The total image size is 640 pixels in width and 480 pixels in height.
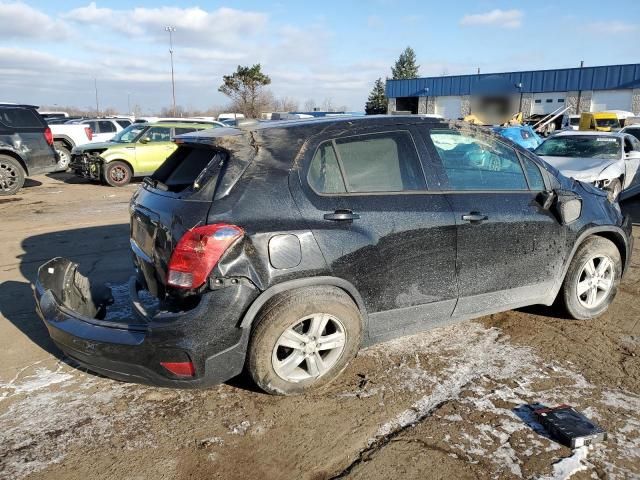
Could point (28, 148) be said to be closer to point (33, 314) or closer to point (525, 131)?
point (33, 314)

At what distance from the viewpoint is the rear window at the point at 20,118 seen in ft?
38.2

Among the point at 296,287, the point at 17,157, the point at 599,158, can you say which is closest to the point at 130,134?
the point at 17,157

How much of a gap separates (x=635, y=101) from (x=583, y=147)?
38.0 m

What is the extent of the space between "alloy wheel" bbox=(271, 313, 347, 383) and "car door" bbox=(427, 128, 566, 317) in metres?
0.99

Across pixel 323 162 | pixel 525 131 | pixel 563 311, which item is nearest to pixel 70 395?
pixel 323 162

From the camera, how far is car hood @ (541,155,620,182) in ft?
28.6

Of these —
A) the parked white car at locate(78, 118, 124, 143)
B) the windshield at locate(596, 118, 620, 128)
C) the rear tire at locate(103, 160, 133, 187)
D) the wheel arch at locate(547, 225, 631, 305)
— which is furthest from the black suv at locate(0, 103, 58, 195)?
the windshield at locate(596, 118, 620, 128)

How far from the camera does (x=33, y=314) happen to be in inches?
177

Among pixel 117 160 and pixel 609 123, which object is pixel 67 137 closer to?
pixel 117 160

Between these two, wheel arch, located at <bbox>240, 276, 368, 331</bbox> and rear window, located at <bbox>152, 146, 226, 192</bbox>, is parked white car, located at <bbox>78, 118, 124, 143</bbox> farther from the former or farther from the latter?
wheel arch, located at <bbox>240, 276, 368, 331</bbox>

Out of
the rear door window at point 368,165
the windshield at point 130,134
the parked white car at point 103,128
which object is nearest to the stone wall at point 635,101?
the parked white car at point 103,128

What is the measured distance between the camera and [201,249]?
279cm

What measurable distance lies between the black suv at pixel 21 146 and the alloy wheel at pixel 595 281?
38.8ft

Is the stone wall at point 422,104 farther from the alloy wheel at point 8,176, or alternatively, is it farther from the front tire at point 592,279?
the front tire at point 592,279
